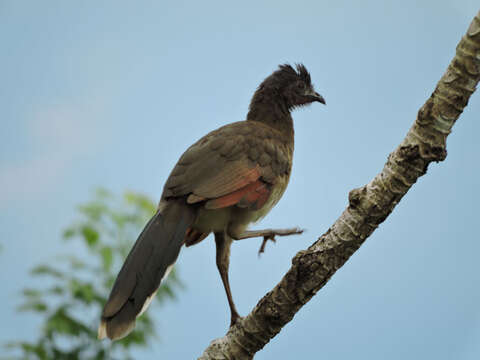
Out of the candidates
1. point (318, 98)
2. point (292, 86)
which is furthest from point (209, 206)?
point (318, 98)

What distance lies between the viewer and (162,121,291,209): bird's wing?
4.38 metres

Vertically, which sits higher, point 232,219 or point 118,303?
point 232,219

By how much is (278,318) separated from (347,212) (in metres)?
0.93

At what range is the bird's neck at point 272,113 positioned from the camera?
18.6ft

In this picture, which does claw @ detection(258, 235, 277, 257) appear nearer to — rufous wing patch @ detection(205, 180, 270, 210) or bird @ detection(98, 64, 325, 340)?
bird @ detection(98, 64, 325, 340)

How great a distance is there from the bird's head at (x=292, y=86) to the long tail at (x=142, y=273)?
80.7 inches

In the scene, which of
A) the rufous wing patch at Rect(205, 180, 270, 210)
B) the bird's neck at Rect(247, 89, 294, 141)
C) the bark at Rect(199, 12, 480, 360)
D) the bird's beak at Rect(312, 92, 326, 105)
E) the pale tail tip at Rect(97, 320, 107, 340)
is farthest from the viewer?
the bird's beak at Rect(312, 92, 326, 105)

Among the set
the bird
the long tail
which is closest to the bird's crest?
the bird

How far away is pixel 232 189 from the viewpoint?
4.41 meters

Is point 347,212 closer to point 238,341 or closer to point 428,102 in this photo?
point 428,102

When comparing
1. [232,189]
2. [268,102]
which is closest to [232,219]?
[232,189]

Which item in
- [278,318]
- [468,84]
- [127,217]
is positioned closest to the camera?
[468,84]

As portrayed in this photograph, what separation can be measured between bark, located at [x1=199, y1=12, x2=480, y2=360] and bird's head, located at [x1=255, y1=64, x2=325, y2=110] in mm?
2166

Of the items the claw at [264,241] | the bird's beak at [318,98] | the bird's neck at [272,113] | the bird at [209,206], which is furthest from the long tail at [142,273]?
the bird's beak at [318,98]
